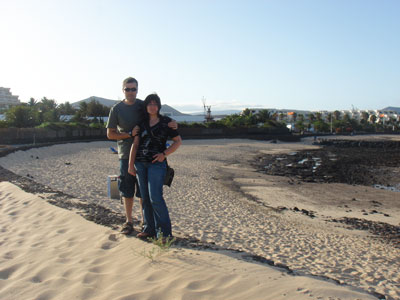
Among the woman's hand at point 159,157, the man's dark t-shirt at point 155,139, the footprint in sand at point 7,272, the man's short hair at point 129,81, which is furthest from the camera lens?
the man's short hair at point 129,81

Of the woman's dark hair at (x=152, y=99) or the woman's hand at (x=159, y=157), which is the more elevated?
the woman's dark hair at (x=152, y=99)

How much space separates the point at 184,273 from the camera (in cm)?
346

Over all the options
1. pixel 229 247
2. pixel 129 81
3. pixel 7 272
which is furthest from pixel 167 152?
pixel 7 272

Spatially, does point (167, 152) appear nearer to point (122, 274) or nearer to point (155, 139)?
point (155, 139)

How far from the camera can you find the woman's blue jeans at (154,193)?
4.13 meters

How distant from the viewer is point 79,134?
34594 mm

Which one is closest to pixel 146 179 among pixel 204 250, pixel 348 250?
pixel 204 250

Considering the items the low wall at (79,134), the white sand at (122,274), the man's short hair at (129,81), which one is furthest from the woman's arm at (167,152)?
the low wall at (79,134)

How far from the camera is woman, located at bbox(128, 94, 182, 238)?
4133mm

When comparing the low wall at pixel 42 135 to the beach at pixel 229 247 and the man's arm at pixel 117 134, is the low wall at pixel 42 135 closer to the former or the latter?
the beach at pixel 229 247

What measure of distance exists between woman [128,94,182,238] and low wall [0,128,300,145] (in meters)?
→ 24.5

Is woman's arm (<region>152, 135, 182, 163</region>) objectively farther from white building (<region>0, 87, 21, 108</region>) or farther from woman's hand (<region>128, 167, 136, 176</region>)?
white building (<region>0, 87, 21, 108</region>)

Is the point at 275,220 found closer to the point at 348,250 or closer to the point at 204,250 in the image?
the point at 348,250

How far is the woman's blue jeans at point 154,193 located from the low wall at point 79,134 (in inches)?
963
